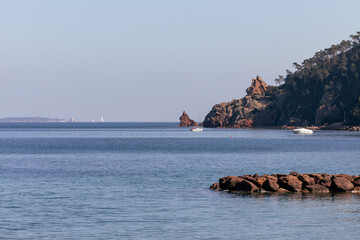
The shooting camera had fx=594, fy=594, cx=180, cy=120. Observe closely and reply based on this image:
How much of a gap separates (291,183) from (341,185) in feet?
13.9

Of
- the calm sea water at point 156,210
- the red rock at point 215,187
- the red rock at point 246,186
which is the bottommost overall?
the calm sea water at point 156,210

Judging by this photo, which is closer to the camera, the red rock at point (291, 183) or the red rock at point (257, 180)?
the red rock at point (291, 183)

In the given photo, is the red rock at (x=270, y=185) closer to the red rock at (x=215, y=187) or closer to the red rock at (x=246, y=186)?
the red rock at (x=246, y=186)

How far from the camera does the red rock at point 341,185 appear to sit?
50469 millimetres

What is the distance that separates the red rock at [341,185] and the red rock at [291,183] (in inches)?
115

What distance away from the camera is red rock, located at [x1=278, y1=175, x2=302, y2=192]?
1986 inches

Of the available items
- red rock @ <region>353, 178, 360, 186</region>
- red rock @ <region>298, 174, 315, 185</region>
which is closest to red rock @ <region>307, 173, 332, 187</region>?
red rock @ <region>298, 174, 315, 185</region>

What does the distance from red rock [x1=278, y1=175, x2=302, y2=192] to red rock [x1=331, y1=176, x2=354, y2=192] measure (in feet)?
9.55

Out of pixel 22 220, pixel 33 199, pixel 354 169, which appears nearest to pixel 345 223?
pixel 22 220

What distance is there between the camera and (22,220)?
37.2 meters

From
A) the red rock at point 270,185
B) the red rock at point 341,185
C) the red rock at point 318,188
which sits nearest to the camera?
the red rock at point 270,185

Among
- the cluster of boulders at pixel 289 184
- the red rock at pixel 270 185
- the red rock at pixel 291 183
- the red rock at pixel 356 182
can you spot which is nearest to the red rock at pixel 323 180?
the cluster of boulders at pixel 289 184

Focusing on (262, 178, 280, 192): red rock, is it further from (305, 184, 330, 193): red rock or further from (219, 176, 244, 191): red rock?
(305, 184, 330, 193): red rock

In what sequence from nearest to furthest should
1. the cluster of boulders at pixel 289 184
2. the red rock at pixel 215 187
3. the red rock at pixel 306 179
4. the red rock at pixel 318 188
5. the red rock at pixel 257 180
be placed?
1. the cluster of boulders at pixel 289 184
2. the red rock at pixel 318 188
3. the red rock at pixel 257 180
4. the red rock at pixel 306 179
5. the red rock at pixel 215 187
